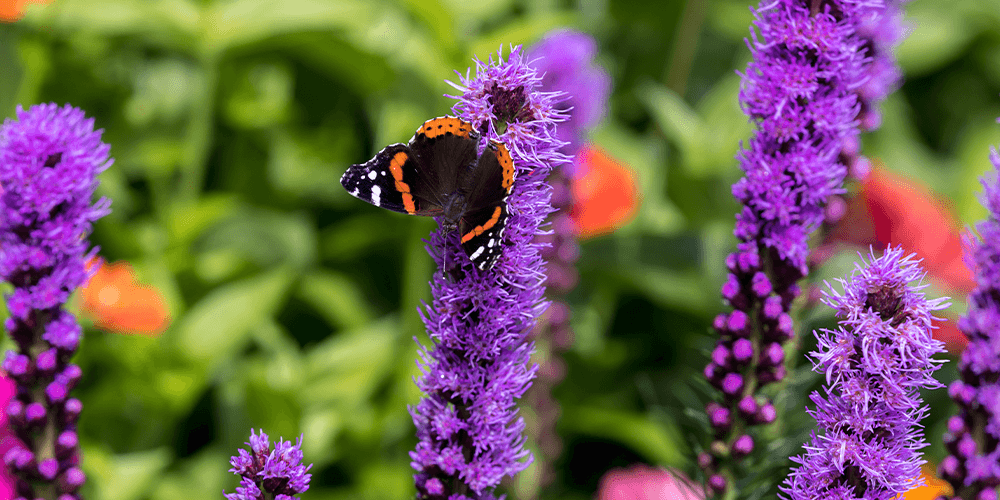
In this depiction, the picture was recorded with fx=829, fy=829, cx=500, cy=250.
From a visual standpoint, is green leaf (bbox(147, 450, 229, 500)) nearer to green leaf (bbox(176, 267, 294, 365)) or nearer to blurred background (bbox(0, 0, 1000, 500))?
blurred background (bbox(0, 0, 1000, 500))

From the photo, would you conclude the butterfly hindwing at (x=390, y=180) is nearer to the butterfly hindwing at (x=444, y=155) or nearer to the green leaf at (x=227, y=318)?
the butterfly hindwing at (x=444, y=155)

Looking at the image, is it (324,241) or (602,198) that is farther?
(324,241)

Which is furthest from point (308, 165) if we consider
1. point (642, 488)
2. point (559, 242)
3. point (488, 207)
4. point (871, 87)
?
point (488, 207)

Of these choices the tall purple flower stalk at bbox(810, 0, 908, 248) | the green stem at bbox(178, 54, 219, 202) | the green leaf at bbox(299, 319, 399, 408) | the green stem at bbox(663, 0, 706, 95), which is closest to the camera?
the tall purple flower stalk at bbox(810, 0, 908, 248)

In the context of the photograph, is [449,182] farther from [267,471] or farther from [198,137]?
[198,137]

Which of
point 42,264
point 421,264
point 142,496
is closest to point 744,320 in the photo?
point 42,264

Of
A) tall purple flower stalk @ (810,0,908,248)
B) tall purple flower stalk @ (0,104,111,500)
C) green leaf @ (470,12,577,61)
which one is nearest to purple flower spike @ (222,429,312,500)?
tall purple flower stalk @ (0,104,111,500)

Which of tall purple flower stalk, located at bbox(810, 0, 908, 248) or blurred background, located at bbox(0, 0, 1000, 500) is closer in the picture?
tall purple flower stalk, located at bbox(810, 0, 908, 248)
